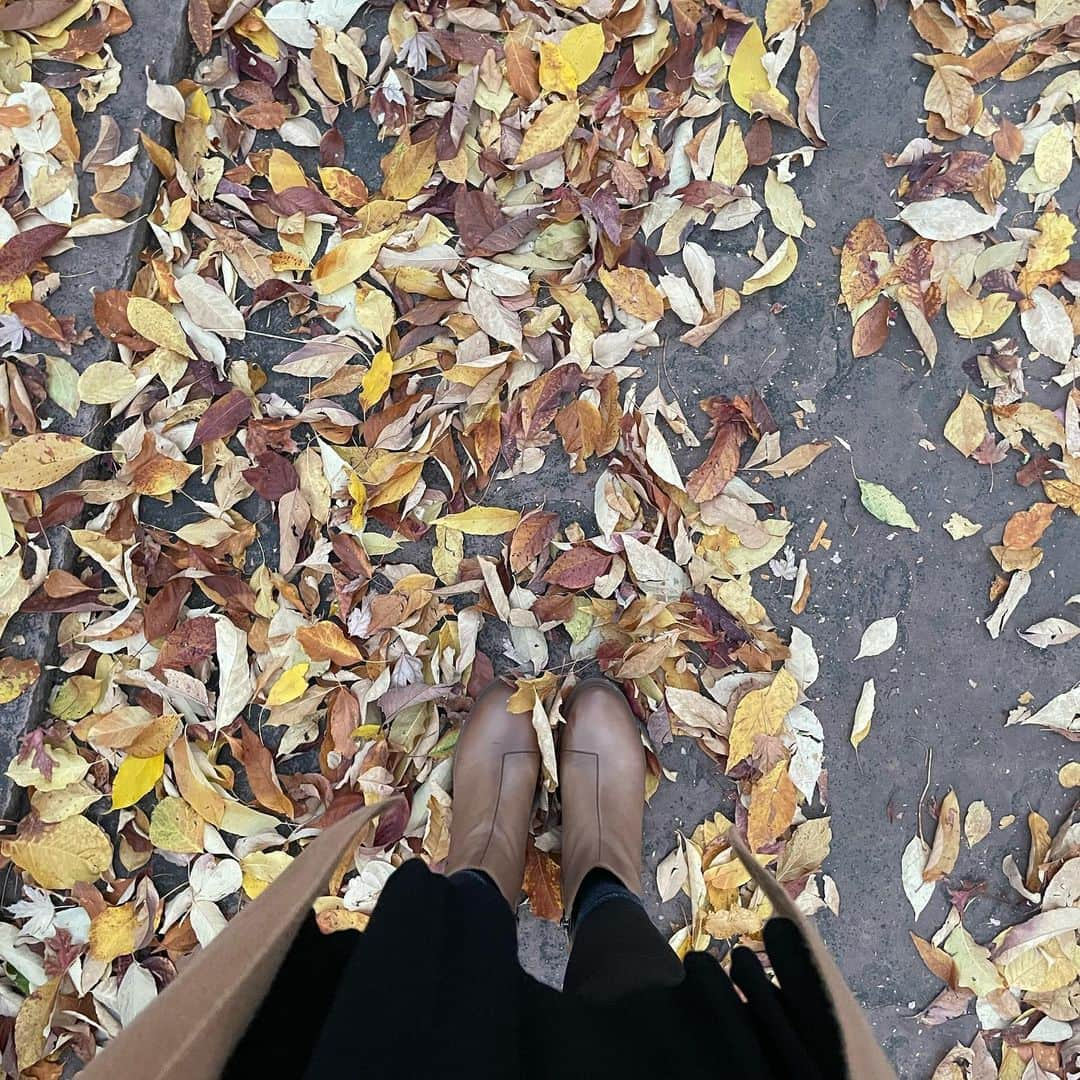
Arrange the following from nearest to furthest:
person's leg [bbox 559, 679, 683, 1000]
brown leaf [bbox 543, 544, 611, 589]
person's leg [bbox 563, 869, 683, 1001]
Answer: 1. person's leg [bbox 563, 869, 683, 1001]
2. person's leg [bbox 559, 679, 683, 1000]
3. brown leaf [bbox 543, 544, 611, 589]

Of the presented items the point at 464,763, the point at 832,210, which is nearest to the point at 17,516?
the point at 464,763

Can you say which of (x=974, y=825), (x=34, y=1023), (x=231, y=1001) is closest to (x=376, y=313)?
(x=231, y=1001)

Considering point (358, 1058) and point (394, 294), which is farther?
point (394, 294)

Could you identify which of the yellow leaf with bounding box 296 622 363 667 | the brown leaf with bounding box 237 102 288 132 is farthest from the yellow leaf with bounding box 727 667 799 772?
the brown leaf with bounding box 237 102 288 132

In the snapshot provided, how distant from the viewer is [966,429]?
1.45 meters

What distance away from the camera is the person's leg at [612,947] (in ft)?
3.13

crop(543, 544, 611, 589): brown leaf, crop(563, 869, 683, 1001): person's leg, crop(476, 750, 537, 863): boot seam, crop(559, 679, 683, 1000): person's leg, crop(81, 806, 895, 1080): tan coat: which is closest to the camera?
crop(81, 806, 895, 1080): tan coat

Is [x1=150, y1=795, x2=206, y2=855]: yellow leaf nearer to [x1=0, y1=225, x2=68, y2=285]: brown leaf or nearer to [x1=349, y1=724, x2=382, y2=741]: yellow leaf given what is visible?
[x1=349, y1=724, x2=382, y2=741]: yellow leaf

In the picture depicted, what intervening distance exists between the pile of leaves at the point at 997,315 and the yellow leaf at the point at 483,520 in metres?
0.72

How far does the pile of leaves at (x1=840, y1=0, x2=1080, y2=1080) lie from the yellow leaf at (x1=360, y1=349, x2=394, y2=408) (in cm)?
84

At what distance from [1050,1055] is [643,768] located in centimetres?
89

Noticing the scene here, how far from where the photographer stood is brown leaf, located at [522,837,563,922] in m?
1.43

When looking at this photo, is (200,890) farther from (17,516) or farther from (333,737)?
(17,516)

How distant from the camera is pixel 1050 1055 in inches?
55.6
